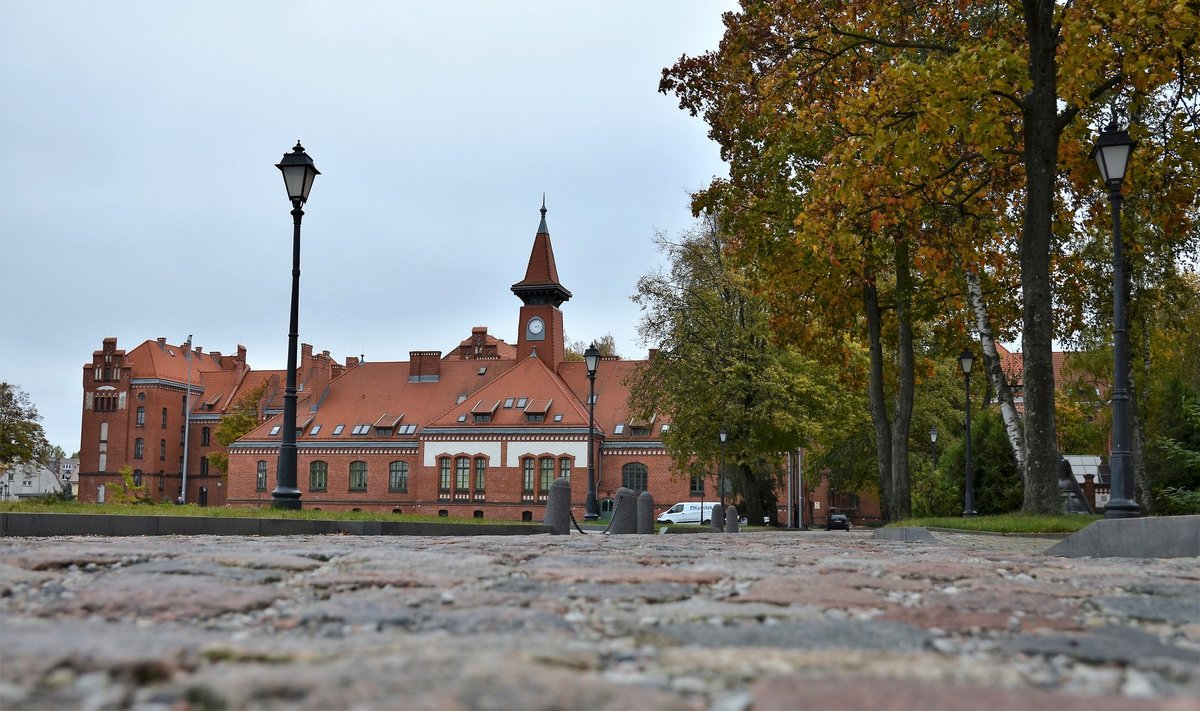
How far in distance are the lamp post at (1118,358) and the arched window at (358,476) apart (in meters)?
58.5

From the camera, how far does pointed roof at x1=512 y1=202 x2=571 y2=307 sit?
70625 mm

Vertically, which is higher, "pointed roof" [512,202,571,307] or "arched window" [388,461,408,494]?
"pointed roof" [512,202,571,307]

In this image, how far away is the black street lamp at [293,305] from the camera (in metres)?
15.9

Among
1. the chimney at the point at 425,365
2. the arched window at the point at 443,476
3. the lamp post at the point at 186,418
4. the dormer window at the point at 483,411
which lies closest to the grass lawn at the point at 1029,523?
the dormer window at the point at 483,411

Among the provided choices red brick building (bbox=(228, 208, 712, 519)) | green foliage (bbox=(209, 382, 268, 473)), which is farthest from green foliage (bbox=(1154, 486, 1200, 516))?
green foliage (bbox=(209, 382, 268, 473))

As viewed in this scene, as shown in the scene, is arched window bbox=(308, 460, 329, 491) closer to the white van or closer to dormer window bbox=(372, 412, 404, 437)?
dormer window bbox=(372, 412, 404, 437)

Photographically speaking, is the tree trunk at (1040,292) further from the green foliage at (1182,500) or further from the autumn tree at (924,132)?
the green foliage at (1182,500)

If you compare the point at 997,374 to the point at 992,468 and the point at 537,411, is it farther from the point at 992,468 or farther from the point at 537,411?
the point at 537,411

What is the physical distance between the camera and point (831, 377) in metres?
38.5

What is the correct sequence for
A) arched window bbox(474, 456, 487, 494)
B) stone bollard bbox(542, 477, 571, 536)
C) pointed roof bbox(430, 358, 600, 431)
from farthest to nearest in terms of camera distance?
arched window bbox(474, 456, 487, 494) → pointed roof bbox(430, 358, 600, 431) → stone bollard bbox(542, 477, 571, 536)

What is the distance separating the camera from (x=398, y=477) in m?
66.9

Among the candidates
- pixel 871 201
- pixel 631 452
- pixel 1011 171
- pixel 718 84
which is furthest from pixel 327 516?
pixel 631 452

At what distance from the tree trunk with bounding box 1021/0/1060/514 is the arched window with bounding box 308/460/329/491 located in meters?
58.4

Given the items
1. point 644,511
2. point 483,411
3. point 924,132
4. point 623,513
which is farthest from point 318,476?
point 924,132
